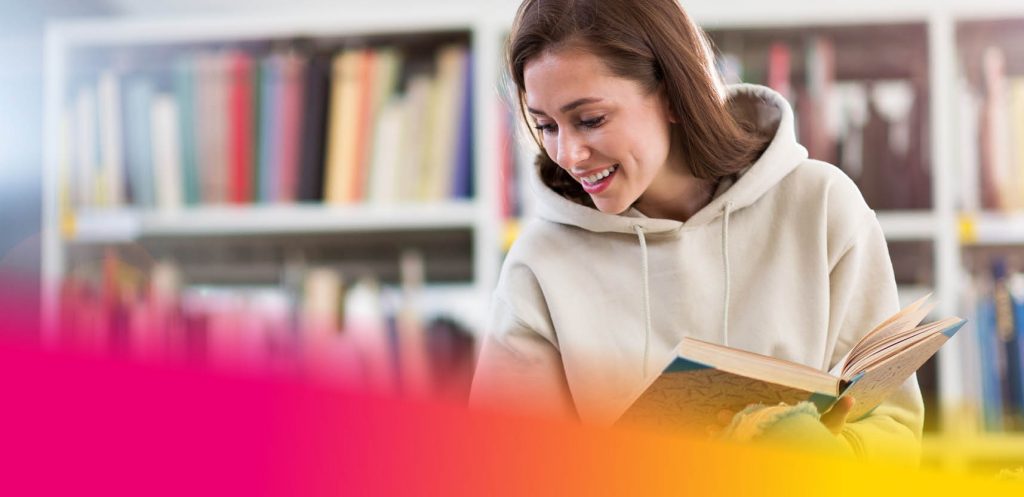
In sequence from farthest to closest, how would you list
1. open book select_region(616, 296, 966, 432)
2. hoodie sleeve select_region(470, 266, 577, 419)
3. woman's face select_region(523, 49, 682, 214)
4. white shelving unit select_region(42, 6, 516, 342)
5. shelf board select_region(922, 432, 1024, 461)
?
white shelving unit select_region(42, 6, 516, 342) → shelf board select_region(922, 432, 1024, 461) → hoodie sleeve select_region(470, 266, 577, 419) → woman's face select_region(523, 49, 682, 214) → open book select_region(616, 296, 966, 432)

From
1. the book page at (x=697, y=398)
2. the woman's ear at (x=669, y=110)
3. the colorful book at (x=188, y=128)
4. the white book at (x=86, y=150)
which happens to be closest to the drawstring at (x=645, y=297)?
the woman's ear at (x=669, y=110)

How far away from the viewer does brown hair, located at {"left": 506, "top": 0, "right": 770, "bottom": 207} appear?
3.40 feet

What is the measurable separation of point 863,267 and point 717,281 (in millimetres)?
150

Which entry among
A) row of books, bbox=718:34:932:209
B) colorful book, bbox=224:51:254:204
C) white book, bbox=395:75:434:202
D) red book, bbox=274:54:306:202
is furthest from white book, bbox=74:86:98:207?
row of books, bbox=718:34:932:209

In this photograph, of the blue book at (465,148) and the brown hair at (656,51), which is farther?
the blue book at (465,148)

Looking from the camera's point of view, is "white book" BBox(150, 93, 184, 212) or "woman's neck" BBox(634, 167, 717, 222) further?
A: "white book" BBox(150, 93, 184, 212)

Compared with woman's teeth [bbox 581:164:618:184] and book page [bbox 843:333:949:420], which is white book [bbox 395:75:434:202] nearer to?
woman's teeth [bbox 581:164:618:184]

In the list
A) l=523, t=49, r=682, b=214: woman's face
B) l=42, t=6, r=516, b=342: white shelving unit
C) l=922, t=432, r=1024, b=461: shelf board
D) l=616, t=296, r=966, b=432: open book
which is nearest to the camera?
l=616, t=296, r=966, b=432: open book

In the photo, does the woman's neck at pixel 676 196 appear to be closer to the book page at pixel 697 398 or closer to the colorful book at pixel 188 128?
the book page at pixel 697 398

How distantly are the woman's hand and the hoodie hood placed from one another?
31 cm

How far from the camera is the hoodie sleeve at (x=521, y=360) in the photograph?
1.14m

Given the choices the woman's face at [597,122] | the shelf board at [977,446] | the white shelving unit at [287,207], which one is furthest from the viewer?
the white shelving unit at [287,207]

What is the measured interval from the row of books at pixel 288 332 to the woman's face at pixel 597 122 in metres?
1.07

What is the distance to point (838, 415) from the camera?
875 millimetres
